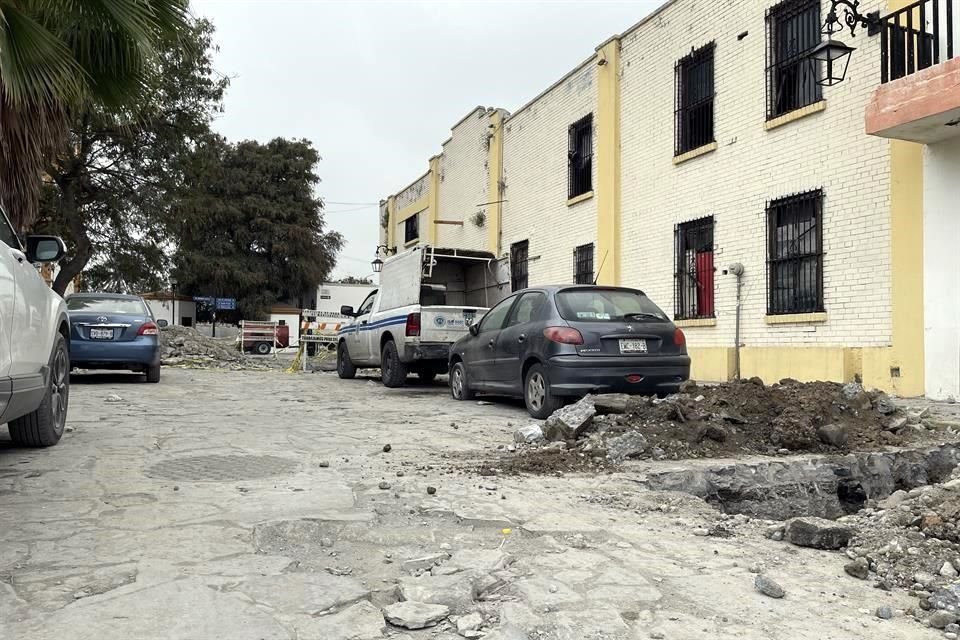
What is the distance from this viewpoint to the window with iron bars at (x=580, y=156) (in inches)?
651

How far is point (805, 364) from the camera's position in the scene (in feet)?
34.6

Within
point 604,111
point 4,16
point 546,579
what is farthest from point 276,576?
point 604,111

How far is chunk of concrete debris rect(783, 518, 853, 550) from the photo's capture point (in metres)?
3.68

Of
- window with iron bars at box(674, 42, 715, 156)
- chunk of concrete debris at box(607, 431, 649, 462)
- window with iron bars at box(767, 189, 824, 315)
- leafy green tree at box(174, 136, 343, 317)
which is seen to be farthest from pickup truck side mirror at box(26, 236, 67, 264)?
leafy green tree at box(174, 136, 343, 317)

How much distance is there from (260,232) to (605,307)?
37.5 meters

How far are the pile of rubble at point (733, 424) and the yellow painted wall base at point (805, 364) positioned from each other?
109 inches

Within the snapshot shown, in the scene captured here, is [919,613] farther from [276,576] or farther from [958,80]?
[958,80]

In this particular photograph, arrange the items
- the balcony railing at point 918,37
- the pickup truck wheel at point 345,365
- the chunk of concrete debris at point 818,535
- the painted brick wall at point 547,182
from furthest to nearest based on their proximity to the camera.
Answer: the painted brick wall at point 547,182 → the pickup truck wheel at point 345,365 → the balcony railing at point 918,37 → the chunk of concrete debris at point 818,535

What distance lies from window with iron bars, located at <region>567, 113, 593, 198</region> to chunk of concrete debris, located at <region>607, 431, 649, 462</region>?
37.3ft

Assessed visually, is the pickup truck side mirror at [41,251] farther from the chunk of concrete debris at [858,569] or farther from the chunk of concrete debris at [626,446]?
the chunk of concrete debris at [858,569]

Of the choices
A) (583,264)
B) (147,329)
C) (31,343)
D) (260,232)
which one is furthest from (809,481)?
(260,232)

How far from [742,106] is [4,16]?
10335mm

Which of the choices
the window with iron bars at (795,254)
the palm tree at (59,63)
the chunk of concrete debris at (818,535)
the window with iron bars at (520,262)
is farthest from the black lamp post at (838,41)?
the window with iron bars at (520,262)

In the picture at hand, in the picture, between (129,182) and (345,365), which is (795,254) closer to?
(345,365)
